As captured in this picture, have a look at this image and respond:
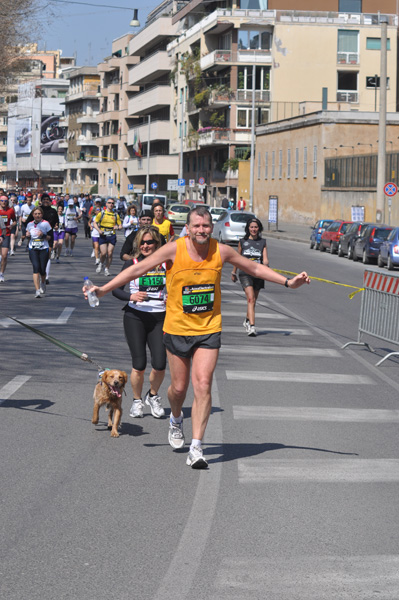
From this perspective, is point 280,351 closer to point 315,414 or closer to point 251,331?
point 251,331

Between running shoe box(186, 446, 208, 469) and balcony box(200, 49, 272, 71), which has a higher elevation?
balcony box(200, 49, 272, 71)

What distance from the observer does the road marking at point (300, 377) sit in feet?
40.9

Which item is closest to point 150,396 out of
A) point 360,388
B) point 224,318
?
point 360,388

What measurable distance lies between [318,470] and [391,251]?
27.8 meters

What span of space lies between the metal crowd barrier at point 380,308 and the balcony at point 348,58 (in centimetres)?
6713

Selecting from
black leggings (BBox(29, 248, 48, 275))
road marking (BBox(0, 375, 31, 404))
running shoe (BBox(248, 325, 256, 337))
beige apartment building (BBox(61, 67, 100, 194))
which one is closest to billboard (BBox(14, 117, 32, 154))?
beige apartment building (BBox(61, 67, 100, 194))

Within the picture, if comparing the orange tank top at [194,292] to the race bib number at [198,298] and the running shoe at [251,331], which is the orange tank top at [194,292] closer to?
the race bib number at [198,298]

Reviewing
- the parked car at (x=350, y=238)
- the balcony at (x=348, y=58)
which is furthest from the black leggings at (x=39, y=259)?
the balcony at (x=348, y=58)

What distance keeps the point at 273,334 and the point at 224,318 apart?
2.23 meters

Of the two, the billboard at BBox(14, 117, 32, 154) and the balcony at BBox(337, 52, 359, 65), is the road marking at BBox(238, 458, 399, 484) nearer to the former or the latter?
the balcony at BBox(337, 52, 359, 65)

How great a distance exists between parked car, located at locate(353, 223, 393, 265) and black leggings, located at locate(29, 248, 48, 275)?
1895cm

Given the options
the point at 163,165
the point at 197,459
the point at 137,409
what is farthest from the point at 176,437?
the point at 163,165

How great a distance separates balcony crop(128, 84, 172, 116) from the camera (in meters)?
105

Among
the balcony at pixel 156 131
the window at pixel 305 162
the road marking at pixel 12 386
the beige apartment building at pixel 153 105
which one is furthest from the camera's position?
the balcony at pixel 156 131
